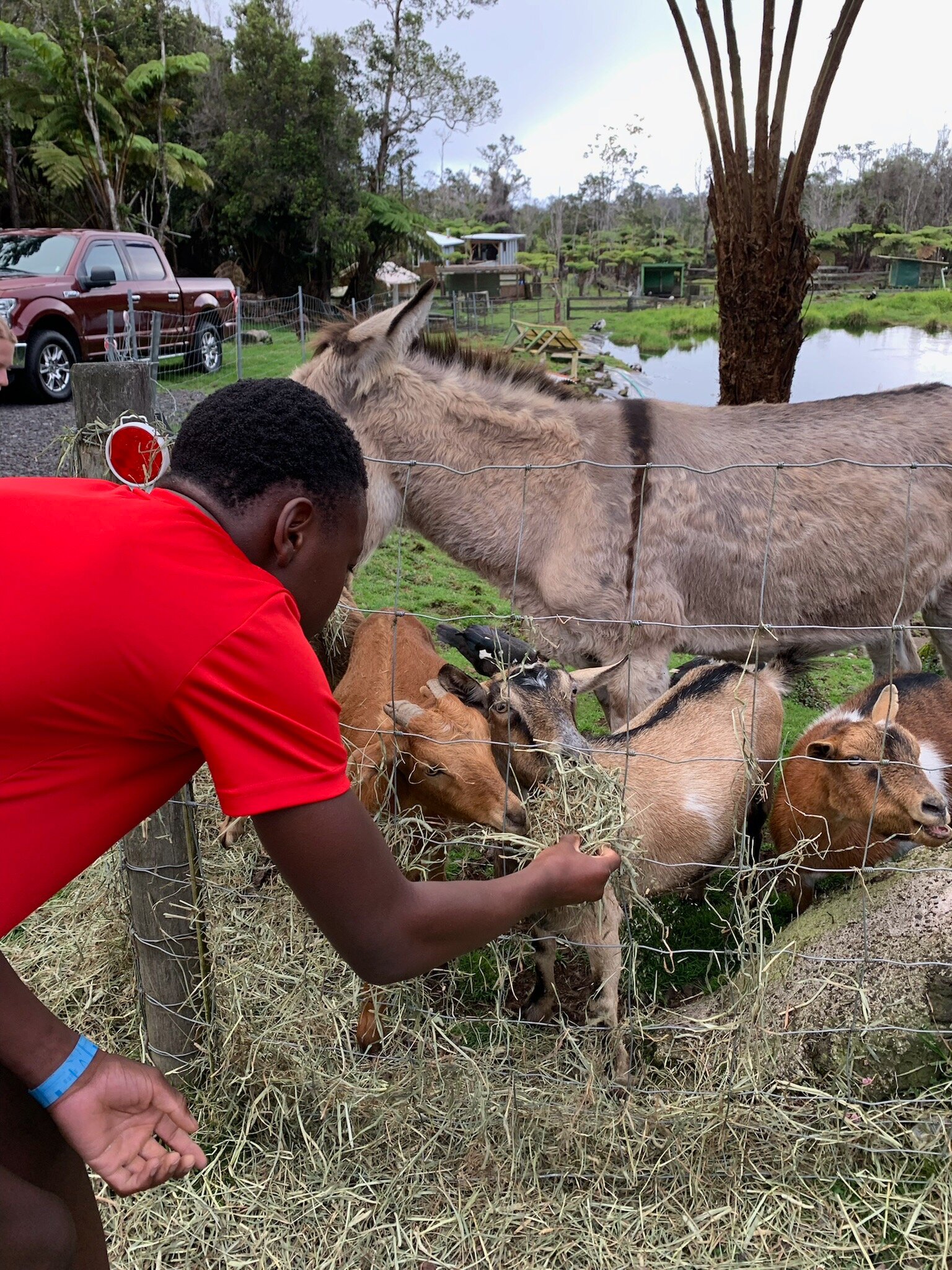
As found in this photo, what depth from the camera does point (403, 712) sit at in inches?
140

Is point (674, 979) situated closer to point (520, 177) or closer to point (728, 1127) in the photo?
point (728, 1127)

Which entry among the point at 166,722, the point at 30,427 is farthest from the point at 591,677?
the point at 30,427

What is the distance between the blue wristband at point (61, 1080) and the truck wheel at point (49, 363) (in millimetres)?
13798

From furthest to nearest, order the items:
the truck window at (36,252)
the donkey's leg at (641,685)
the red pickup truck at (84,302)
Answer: the truck window at (36,252), the red pickup truck at (84,302), the donkey's leg at (641,685)

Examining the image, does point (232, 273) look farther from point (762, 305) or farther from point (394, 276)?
point (762, 305)

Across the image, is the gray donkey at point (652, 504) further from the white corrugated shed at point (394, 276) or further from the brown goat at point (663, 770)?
the white corrugated shed at point (394, 276)

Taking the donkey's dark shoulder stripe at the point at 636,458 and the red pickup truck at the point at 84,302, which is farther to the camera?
the red pickup truck at the point at 84,302

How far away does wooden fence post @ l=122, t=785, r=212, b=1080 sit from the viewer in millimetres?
3307

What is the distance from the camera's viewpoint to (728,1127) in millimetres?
3045

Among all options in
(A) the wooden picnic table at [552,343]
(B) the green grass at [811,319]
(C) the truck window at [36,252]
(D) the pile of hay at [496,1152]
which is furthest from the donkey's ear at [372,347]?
(B) the green grass at [811,319]

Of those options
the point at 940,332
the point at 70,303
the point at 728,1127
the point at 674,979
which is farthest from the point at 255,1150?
the point at 940,332

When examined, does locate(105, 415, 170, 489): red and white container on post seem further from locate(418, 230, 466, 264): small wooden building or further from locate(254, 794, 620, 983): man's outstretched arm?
locate(418, 230, 466, 264): small wooden building

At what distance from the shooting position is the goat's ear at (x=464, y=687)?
379 cm

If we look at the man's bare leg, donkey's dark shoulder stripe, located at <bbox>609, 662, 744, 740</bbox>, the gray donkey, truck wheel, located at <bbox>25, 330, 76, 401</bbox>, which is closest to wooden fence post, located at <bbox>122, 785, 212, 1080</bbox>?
the man's bare leg
